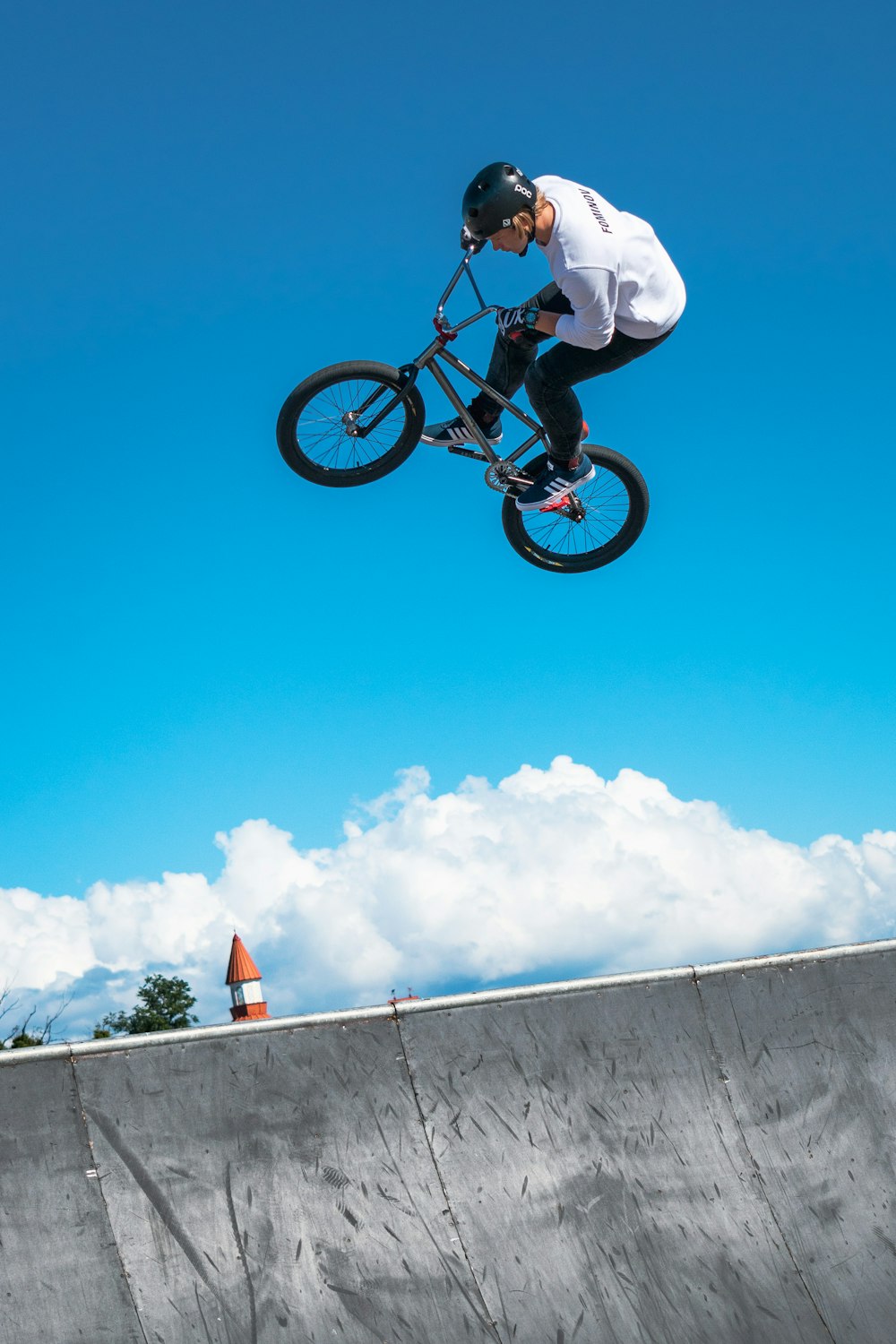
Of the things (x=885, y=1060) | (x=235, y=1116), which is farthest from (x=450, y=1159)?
(x=885, y=1060)

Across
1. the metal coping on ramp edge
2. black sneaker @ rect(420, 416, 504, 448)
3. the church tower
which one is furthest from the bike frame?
the church tower

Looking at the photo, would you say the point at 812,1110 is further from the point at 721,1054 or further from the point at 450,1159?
the point at 450,1159

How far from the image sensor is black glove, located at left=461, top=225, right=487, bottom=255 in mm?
6359

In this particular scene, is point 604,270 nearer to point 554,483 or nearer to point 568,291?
point 568,291

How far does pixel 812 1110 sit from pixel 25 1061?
449cm

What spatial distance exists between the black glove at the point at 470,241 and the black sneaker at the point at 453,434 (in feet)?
4.85

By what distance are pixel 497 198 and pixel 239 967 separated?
4881cm

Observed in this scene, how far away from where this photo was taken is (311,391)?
743 centimetres

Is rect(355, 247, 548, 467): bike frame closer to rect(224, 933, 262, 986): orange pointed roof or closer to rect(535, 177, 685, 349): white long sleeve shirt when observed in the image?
rect(535, 177, 685, 349): white long sleeve shirt

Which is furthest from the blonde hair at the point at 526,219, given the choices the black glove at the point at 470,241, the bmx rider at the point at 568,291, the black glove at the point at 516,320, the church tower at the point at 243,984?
the church tower at the point at 243,984

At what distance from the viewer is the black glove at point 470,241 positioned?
6359 millimetres

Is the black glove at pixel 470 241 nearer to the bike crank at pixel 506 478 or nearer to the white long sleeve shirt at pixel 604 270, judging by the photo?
the white long sleeve shirt at pixel 604 270

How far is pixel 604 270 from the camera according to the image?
245 inches

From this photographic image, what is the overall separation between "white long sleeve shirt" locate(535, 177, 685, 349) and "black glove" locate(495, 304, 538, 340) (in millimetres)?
325
